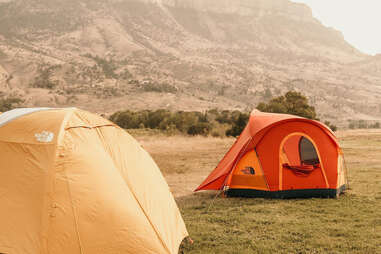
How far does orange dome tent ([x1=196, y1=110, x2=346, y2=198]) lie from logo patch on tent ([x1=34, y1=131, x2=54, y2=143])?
5.06 meters

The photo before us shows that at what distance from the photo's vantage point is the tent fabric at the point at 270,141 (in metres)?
9.22

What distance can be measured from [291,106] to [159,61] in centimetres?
7975

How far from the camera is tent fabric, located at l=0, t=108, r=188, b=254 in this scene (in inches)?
181

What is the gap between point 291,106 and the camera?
3262 centimetres

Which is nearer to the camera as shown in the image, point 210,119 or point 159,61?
point 210,119

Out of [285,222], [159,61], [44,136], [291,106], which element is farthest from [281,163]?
[159,61]

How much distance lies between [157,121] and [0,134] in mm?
32994

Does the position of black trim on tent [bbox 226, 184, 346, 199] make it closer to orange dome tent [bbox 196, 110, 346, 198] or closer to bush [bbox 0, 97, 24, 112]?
orange dome tent [bbox 196, 110, 346, 198]

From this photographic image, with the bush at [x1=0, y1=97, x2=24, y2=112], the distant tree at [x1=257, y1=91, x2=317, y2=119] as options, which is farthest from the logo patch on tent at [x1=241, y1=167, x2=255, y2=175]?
the bush at [x1=0, y1=97, x2=24, y2=112]

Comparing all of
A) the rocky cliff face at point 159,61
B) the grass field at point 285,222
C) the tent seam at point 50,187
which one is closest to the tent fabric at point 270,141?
the grass field at point 285,222

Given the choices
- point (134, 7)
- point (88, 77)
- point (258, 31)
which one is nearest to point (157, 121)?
point (88, 77)

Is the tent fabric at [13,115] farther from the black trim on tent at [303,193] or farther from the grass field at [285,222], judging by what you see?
the black trim on tent at [303,193]

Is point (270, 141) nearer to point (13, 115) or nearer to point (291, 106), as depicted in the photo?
point (13, 115)

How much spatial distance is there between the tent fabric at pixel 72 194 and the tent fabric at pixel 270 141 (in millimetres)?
3891
